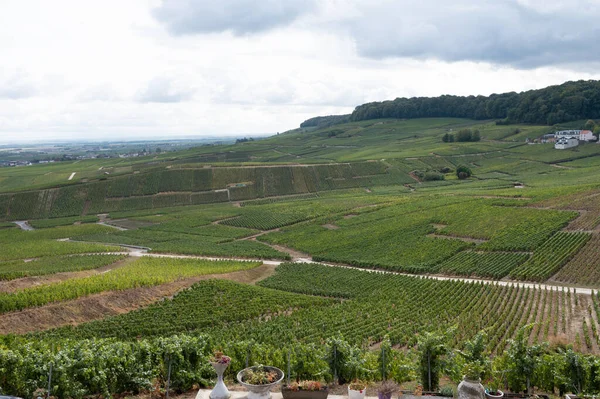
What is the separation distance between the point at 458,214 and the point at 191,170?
86668 millimetres

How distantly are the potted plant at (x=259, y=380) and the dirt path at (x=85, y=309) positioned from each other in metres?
26.5

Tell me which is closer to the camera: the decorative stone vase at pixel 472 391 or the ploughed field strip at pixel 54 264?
the decorative stone vase at pixel 472 391

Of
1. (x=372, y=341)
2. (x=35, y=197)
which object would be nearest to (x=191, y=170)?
(x=35, y=197)

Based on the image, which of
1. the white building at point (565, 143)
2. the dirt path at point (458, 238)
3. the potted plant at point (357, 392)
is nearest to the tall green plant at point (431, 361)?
the potted plant at point (357, 392)

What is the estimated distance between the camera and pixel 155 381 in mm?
20094

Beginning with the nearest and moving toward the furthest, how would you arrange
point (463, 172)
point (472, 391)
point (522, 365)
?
point (472, 391) → point (522, 365) → point (463, 172)

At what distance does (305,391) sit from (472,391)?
233 inches

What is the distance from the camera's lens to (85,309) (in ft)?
135

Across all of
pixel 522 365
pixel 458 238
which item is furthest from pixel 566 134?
pixel 522 365

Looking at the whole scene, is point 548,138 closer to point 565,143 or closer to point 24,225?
point 565,143

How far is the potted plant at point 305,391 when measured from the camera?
58.4 feet

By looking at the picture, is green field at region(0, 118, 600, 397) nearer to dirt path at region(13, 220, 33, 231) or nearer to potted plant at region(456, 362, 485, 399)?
dirt path at region(13, 220, 33, 231)

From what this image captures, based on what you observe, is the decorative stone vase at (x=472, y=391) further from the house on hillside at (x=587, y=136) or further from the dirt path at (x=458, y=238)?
the house on hillside at (x=587, y=136)

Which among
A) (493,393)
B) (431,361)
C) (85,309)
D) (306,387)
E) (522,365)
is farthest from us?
(85,309)
